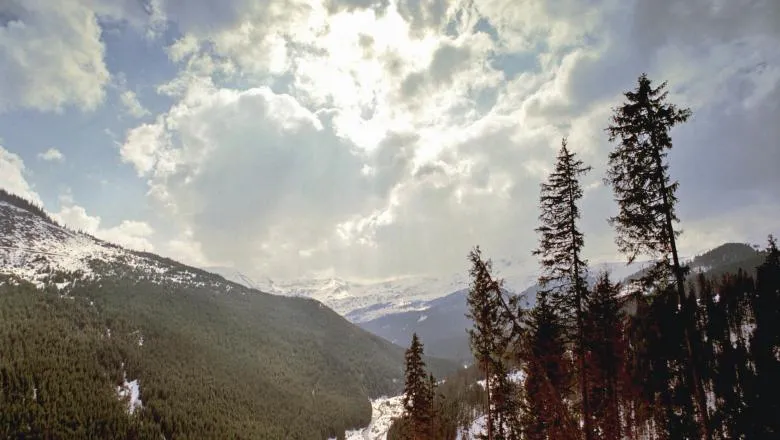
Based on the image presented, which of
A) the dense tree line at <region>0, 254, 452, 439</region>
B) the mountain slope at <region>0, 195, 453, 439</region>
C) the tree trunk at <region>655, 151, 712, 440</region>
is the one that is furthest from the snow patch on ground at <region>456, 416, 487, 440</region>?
the tree trunk at <region>655, 151, 712, 440</region>

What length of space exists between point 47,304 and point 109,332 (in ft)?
71.6

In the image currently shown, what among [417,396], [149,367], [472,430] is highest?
[149,367]

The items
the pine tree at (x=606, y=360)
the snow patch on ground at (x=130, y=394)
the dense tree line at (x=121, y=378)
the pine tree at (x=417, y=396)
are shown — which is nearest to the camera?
the pine tree at (x=606, y=360)

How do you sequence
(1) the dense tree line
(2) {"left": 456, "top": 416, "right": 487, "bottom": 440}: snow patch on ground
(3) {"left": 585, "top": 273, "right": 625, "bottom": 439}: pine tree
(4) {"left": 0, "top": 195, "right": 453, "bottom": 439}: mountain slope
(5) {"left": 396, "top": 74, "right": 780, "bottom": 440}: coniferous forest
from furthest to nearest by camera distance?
(4) {"left": 0, "top": 195, "right": 453, "bottom": 439}: mountain slope → (1) the dense tree line → (2) {"left": 456, "top": 416, "right": 487, "bottom": 440}: snow patch on ground → (3) {"left": 585, "top": 273, "right": 625, "bottom": 439}: pine tree → (5) {"left": 396, "top": 74, "right": 780, "bottom": 440}: coniferous forest

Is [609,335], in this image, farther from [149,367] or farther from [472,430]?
[149,367]

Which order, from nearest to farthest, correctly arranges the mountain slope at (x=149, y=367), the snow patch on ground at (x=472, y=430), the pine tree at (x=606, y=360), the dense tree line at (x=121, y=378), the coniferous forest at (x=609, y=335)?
the coniferous forest at (x=609, y=335) < the pine tree at (x=606, y=360) < the snow patch on ground at (x=472, y=430) < the dense tree line at (x=121, y=378) < the mountain slope at (x=149, y=367)

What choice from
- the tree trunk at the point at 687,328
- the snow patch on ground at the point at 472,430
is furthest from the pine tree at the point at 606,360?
the snow patch on ground at the point at 472,430

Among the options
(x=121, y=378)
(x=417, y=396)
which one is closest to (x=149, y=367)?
(x=121, y=378)

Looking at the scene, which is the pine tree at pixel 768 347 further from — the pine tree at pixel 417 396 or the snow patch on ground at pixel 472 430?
the snow patch on ground at pixel 472 430

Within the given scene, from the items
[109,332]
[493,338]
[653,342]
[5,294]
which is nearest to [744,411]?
[653,342]

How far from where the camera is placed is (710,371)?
196ft

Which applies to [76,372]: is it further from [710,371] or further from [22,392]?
[710,371]

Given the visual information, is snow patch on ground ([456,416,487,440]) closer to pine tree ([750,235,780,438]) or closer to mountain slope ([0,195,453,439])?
pine tree ([750,235,780,438])

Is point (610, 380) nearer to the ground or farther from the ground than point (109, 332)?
nearer to the ground
